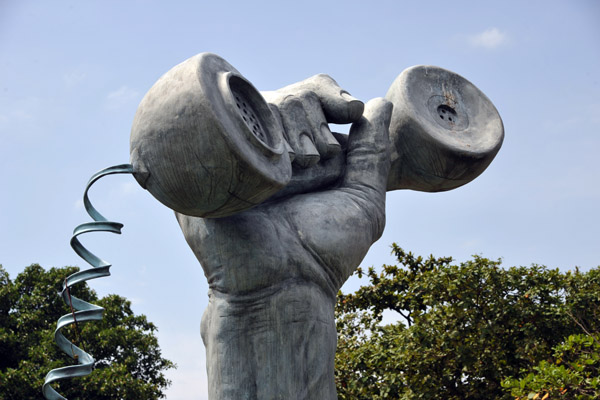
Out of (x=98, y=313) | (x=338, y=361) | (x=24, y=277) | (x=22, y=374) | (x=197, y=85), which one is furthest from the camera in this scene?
(x=24, y=277)

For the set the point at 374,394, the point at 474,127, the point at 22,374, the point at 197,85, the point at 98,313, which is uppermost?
the point at 22,374

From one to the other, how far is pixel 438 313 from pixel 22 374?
8.89 meters

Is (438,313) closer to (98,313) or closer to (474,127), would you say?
(474,127)

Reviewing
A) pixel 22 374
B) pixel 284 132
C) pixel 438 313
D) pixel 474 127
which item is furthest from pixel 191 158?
pixel 22 374

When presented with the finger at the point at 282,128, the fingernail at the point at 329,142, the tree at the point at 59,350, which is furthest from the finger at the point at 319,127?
the tree at the point at 59,350

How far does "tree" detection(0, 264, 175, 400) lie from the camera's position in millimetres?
15633

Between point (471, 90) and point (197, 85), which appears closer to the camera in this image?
point (197, 85)

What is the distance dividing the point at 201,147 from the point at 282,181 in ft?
1.83

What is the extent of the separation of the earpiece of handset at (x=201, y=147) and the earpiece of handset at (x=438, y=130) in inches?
60.6

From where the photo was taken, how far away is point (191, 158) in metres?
3.71

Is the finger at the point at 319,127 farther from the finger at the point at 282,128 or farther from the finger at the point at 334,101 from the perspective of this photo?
the finger at the point at 282,128

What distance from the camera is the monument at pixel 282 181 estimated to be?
377 centimetres

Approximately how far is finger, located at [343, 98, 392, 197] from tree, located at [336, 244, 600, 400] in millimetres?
8065

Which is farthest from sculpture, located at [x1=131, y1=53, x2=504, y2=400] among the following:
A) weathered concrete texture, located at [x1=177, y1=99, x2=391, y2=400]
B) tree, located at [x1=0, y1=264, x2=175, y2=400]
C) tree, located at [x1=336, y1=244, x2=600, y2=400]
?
tree, located at [x1=0, y1=264, x2=175, y2=400]
